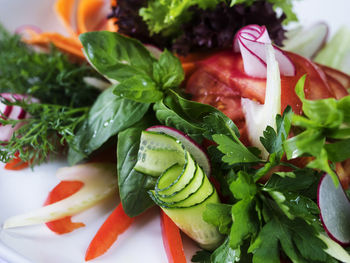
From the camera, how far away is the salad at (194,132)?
1229 mm

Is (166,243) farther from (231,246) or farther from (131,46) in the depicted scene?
(131,46)

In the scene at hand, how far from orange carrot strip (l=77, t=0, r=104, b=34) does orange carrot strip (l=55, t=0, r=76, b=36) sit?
0.19 ft

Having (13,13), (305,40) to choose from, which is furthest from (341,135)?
(13,13)

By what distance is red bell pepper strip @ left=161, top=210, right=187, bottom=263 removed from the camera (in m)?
1.38

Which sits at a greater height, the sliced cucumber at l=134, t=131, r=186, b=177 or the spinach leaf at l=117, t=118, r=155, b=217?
the sliced cucumber at l=134, t=131, r=186, b=177

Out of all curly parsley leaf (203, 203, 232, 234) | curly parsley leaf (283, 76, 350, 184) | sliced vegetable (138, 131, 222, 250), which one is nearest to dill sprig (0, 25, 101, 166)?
sliced vegetable (138, 131, 222, 250)

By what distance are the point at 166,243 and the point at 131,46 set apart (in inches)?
33.3

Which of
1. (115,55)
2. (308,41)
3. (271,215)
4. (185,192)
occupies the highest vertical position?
(115,55)

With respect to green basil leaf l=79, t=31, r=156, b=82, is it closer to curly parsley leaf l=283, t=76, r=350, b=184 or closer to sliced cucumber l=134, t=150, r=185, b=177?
sliced cucumber l=134, t=150, r=185, b=177

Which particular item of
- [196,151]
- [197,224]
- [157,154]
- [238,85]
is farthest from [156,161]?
[238,85]

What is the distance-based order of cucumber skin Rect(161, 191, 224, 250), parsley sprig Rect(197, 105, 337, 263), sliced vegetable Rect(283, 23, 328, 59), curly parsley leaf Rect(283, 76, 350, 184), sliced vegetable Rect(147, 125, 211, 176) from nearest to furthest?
curly parsley leaf Rect(283, 76, 350, 184) < parsley sprig Rect(197, 105, 337, 263) < cucumber skin Rect(161, 191, 224, 250) < sliced vegetable Rect(147, 125, 211, 176) < sliced vegetable Rect(283, 23, 328, 59)

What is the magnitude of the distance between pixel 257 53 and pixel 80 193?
2.99 feet

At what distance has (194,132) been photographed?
1.49m

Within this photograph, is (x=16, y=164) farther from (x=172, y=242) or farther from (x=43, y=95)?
(x=172, y=242)
